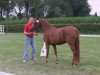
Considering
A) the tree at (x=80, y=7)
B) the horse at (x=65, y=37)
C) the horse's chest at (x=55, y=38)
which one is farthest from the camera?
the tree at (x=80, y=7)

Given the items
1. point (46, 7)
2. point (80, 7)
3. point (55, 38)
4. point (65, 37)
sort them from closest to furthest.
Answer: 1. point (65, 37)
2. point (55, 38)
3. point (46, 7)
4. point (80, 7)

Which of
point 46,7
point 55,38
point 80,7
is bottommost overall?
point 80,7

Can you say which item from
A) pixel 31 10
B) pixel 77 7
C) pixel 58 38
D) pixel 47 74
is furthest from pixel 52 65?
pixel 77 7

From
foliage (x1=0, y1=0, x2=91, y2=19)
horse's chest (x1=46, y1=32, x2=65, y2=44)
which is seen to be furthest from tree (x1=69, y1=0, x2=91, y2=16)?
horse's chest (x1=46, y1=32, x2=65, y2=44)

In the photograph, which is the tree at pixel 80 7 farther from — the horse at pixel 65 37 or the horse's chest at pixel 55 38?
the horse's chest at pixel 55 38

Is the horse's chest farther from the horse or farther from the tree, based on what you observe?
the tree

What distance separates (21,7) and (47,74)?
208 feet

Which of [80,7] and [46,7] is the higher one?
[46,7]

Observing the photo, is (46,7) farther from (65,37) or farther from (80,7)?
(65,37)

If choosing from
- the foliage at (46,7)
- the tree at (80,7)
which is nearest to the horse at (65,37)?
the foliage at (46,7)

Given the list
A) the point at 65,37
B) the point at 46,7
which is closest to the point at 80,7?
the point at 46,7

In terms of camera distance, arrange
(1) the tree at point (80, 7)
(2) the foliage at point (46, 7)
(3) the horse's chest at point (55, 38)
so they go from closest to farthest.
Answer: (3) the horse's chest at point (55, 38) < (2) the foliage at point (46, 7) < (1) the tree at point (80, 7)

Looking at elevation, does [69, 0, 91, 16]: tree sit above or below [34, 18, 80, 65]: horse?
below

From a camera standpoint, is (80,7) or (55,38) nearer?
(55,38)
